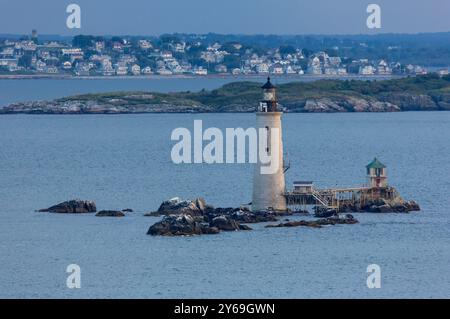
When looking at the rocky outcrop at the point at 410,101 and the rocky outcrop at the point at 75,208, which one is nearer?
the rocky outcrop at the point at 75,208

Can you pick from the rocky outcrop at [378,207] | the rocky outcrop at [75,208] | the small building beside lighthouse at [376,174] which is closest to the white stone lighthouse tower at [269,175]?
the rocky outcrop at [378,207]

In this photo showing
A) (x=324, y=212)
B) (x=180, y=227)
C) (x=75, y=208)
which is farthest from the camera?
(x=75, y=208)

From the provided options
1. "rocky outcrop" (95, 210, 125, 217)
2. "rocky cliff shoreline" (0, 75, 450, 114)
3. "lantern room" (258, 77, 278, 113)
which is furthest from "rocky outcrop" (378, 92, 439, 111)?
"lantern room" (258, 77, 278, 113)

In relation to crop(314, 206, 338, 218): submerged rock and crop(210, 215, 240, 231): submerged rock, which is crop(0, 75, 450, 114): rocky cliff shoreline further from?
crop(210, 215, 240, 231): submerged rock

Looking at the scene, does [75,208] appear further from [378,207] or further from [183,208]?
[378,207]

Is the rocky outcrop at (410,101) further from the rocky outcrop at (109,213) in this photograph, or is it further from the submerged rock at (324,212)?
the submerged rock at (324,212)

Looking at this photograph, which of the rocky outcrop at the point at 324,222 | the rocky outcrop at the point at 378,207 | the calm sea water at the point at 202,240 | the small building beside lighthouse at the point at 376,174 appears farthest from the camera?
the small building beside lighthouse at the point at 376,174

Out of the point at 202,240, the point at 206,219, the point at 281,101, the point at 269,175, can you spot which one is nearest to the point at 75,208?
the point at 206,219
